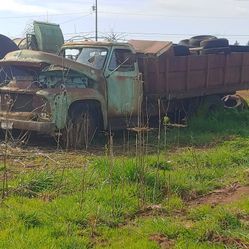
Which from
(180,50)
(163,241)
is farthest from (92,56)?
(163,241)

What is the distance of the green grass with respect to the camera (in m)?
4.92

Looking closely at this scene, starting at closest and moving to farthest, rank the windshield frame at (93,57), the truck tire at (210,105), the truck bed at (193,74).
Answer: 1. the windshield frame at (93,57)
2. the truck bed at (193,74)
3. the truck tire at (210,105)

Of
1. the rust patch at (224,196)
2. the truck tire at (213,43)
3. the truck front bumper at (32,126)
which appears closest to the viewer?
the rust patch at (224,196)

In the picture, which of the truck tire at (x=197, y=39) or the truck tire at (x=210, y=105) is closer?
the truck tire at (x=210, y=105)

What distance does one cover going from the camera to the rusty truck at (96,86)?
9.65 m

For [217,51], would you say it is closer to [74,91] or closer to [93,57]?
[93,57]

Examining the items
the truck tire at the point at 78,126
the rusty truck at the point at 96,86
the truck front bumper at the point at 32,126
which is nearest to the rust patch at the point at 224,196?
the rusty truck at the point at 96,86

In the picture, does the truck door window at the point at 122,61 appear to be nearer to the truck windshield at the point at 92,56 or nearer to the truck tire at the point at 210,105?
the truck windshield at the point at 92,56

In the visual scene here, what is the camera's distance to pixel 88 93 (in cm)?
1016

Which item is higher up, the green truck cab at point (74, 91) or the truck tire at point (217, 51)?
the truck tire at point (217, 51)

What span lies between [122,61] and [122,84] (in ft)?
1.63

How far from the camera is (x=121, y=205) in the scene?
Answer: 19.3 ft

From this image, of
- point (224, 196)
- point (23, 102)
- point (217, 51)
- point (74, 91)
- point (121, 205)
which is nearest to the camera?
point (121, 205)

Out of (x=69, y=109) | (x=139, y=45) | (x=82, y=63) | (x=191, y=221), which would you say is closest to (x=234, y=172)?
(x=191, y=221)
